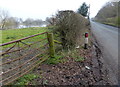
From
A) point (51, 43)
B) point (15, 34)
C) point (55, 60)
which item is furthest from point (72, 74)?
point (15, 34)

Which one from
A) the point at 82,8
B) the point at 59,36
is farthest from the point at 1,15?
the point at 59,36

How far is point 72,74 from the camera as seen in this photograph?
2.74m

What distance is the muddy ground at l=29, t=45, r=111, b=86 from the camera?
241 centimetres

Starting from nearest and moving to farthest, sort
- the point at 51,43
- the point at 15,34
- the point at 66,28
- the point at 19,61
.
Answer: the point at 19,61 → the point at 51,43 → the point at 66,28 → the point at 15,34

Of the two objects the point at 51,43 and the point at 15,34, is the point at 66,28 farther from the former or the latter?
the point at 15,34

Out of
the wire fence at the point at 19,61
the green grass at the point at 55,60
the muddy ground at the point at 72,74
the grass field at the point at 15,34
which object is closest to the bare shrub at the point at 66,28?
the wire fence at the point at 19,61

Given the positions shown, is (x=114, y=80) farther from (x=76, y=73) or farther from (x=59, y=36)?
(x=59, y=36)

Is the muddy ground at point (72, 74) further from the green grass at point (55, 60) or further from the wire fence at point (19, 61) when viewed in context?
the wire fence at point (19, 61)

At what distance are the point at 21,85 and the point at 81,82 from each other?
4.84ft

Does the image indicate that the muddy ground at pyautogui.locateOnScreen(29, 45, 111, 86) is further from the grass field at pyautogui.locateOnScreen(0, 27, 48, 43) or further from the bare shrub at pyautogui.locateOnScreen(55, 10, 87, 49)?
the grass field at pyautogui.locateOnScreen(0, 27, 48, 43)

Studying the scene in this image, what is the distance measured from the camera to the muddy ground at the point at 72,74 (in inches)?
95.0

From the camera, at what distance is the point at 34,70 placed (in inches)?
118

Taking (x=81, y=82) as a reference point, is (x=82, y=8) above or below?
above

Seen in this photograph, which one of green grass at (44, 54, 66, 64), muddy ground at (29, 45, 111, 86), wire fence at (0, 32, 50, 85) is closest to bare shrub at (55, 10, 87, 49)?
wire fence at (0, 32, 50, 85)
